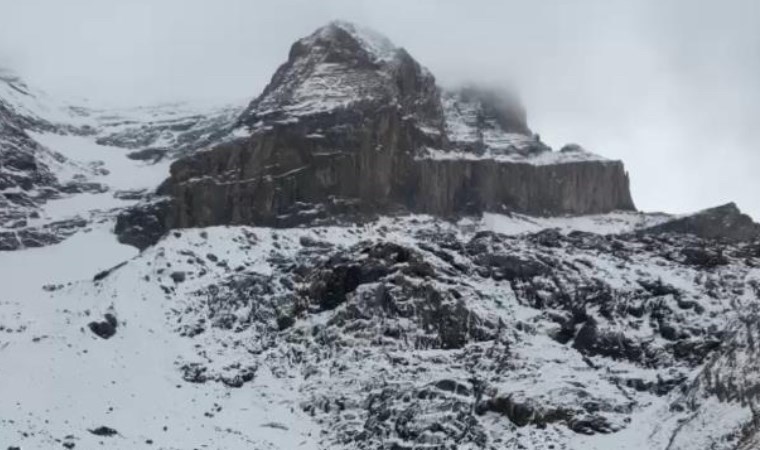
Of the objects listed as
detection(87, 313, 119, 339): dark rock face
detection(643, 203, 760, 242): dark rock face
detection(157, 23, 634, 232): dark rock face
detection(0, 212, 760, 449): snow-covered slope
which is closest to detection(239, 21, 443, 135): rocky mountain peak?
detection(157, 23, 634, 232): dark rock face

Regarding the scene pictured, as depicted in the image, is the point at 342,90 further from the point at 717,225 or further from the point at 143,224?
the point at 717,225

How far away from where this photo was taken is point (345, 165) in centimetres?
18275

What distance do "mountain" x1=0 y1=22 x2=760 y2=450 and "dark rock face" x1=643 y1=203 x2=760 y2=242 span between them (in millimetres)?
296

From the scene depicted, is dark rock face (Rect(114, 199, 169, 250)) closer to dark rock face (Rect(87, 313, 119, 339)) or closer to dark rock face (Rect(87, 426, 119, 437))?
dark rock face (Rect(87, 313, 119, 339))

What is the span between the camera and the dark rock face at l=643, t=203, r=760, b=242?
18025cm

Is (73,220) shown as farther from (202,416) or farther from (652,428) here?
(652,428)

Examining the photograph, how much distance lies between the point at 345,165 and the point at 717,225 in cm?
3728

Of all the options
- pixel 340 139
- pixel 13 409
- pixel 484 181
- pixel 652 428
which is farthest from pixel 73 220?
pixel 652 428

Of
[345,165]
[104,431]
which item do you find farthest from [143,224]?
[104,431]

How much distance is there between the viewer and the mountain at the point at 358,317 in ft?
434

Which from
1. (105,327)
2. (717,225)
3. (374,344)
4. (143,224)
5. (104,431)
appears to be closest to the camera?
(104,431)

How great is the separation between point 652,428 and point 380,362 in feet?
75.6

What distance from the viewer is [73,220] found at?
195 meters

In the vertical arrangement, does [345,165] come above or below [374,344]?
above
